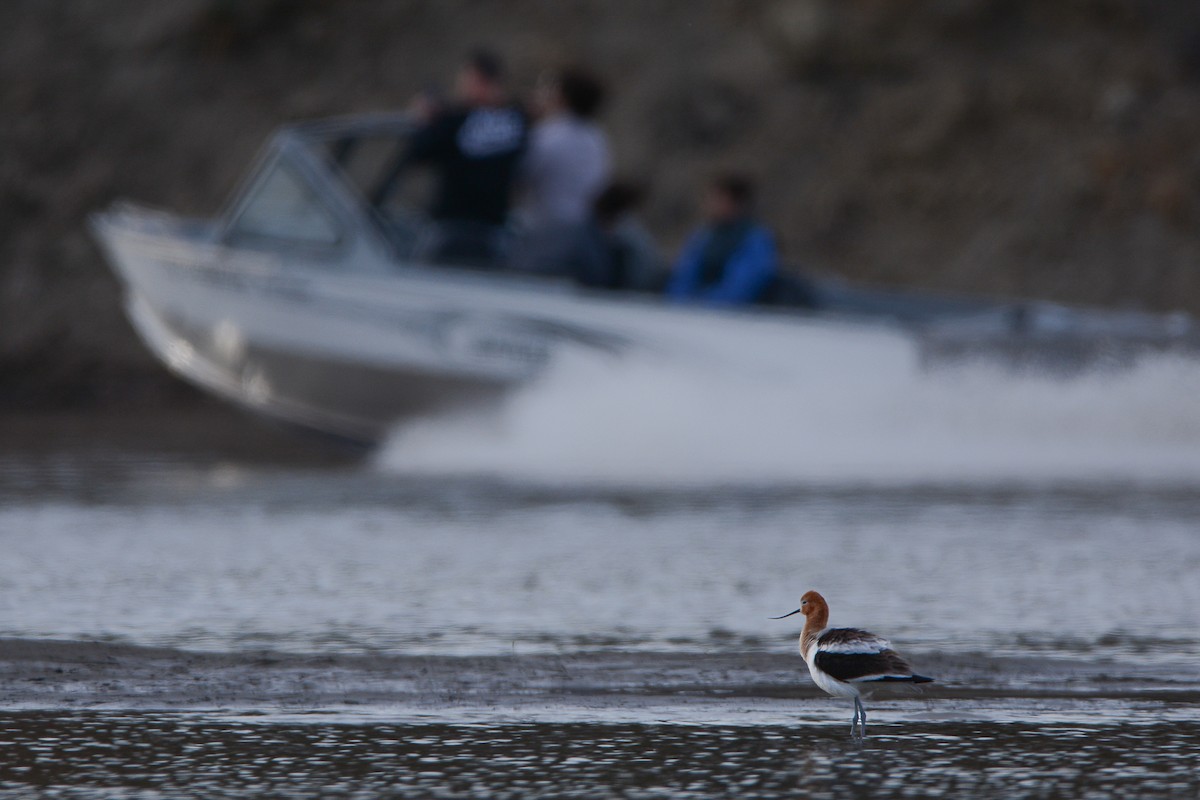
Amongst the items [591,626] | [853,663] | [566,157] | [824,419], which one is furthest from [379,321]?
[853,663]

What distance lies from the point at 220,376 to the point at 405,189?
293 inches

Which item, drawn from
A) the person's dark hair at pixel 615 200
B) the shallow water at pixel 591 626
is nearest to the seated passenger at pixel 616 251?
the person's dark hair at pixel 615 200

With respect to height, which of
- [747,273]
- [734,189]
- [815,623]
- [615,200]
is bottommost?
[815,623]

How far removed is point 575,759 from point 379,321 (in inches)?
292

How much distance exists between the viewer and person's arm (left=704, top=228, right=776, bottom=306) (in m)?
12.3

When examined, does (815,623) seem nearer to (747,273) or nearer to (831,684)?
(831,684)

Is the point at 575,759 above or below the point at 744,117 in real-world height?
below

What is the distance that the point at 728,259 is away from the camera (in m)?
12.4

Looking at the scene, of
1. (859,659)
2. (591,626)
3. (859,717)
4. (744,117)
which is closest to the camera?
(859,659)

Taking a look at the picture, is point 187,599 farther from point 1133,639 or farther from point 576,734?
point 1133,639

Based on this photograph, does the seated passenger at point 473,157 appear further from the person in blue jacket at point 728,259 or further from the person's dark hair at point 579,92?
the person in blue jacket at point 728,259

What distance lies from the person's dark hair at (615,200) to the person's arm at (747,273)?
0.69 metres

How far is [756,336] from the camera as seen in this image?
11.9 metres

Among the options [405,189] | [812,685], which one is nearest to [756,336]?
[812,685]
